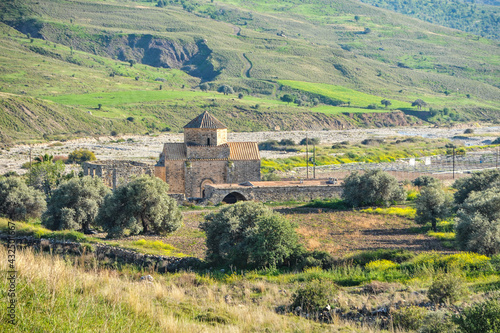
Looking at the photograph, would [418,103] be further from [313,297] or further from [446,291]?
[313,297]

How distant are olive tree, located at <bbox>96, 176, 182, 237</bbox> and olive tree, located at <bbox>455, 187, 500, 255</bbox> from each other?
43.6 ft

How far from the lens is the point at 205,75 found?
526 feet

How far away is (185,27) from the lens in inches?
7594

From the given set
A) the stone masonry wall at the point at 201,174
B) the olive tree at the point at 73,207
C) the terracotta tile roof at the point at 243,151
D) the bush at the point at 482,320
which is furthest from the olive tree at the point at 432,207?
the bush at the point at 482,320

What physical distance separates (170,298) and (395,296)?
17.4 feet

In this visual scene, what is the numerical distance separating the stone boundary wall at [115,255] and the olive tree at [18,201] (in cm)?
1039

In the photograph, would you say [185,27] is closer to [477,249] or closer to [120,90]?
[120,90]

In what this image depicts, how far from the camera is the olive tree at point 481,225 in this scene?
19.0 m

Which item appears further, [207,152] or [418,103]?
[418,103]

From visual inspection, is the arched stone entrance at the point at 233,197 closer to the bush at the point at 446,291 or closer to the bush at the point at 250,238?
the bush at the point at 250,238

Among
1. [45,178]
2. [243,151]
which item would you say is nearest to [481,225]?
[243,151]

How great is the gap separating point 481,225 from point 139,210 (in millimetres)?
15180

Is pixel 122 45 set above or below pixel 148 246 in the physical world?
above

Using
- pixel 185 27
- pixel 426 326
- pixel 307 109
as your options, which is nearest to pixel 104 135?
pixel 307 109
